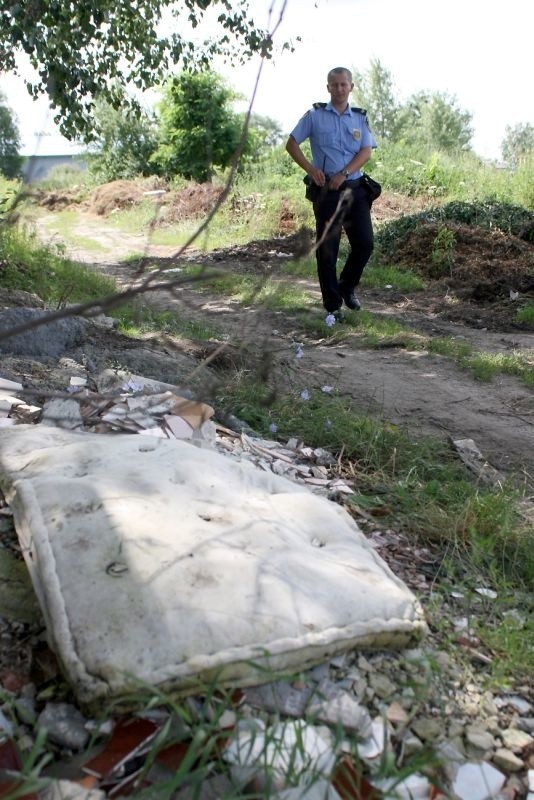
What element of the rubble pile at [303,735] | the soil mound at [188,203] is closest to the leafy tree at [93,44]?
the rubble pile at [303,735]

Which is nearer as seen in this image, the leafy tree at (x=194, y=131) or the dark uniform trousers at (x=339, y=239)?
the dark uniform trousers at (x=339, y=239)

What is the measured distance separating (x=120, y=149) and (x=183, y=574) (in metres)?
26.2

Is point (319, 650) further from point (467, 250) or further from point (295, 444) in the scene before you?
point (467, 250)

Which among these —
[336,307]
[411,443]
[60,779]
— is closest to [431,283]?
[336,307]

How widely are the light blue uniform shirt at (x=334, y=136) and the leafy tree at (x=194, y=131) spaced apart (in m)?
14.5

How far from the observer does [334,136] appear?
19.2 feet

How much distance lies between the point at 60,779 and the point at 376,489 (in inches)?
74.6

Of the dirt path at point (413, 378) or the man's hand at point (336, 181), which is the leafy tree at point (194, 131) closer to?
the dirt path at point (413, 378)

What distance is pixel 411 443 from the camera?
3510 millimetres

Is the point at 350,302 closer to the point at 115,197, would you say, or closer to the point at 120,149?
the point at 115,197

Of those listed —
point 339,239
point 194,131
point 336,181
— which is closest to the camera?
point 336,181

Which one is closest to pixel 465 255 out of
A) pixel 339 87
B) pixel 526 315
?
pixel 526 315

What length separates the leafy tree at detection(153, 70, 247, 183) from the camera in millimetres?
20266

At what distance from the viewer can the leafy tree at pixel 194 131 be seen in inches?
798
